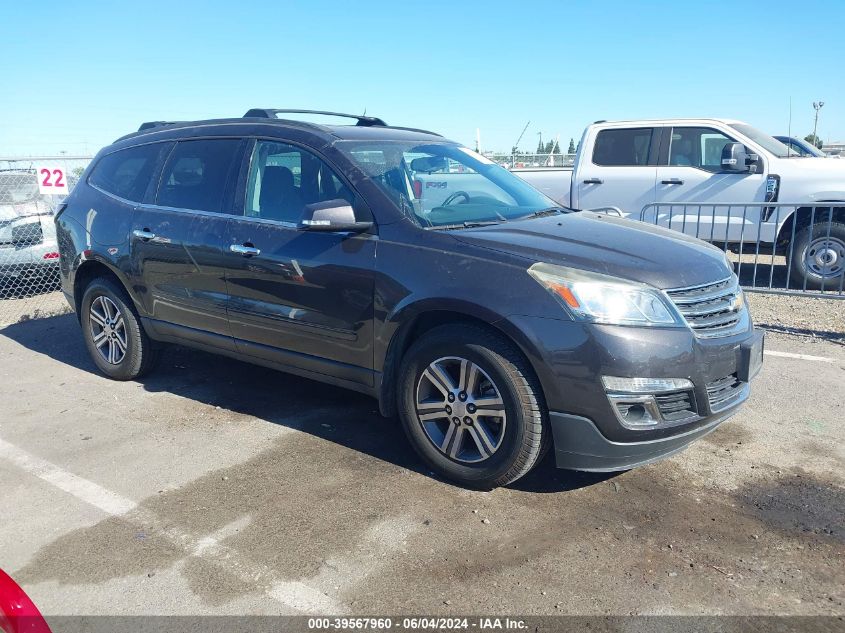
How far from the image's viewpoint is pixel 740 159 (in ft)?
28.9

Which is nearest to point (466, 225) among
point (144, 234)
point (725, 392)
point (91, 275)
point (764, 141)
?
point (725, 392)

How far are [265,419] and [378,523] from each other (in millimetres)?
1631

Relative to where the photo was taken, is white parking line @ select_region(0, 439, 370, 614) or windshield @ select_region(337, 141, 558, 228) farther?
windshield @ select_region(337, 141, 558, 228)

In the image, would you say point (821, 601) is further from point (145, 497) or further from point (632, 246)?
point (145, 497)

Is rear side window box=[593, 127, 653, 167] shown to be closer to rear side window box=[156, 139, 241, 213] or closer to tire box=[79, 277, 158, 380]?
rear side window box=[156, 139, 241, 213]

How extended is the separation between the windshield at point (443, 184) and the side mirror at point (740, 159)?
199 inches

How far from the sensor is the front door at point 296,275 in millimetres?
3932

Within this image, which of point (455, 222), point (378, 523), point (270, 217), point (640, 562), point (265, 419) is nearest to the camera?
point (640, 562)

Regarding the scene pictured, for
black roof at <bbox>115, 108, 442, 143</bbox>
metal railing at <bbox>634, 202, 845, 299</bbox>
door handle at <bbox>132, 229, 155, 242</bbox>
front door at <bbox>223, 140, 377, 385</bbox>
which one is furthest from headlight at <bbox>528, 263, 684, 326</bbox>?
metal railing at <bbox>634, 202, 845, 299</bbox>

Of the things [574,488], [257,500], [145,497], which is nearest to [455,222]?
[574,488]

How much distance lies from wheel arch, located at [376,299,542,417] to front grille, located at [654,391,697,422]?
59 centimetres

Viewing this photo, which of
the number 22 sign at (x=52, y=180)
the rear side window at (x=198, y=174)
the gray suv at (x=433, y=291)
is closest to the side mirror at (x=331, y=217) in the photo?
the gray suv at (x=433, y=291)

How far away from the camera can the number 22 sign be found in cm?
847

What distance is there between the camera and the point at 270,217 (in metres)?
4.34
